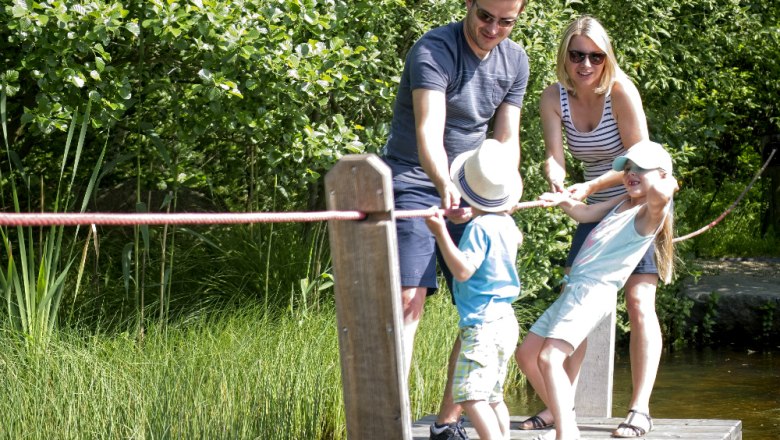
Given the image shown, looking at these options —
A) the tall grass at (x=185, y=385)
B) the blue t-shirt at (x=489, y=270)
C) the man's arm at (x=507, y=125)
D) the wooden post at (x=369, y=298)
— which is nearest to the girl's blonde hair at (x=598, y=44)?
the man's arm at (x=507, y=125)

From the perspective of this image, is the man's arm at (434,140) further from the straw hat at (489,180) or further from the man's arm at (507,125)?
the man's arm at (507,125)

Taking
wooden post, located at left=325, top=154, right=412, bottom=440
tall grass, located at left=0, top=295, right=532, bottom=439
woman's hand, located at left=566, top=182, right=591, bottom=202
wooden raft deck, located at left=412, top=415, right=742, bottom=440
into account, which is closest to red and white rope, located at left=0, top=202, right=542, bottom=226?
wooden post, located at left=325, top=154, right=412, bottom=440

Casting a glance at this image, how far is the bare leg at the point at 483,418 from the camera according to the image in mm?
3490

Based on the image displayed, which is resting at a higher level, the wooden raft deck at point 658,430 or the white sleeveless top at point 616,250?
the white sleeveless top at point 616,250

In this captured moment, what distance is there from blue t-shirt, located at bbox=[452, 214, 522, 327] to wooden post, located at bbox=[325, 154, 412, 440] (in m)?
0.87

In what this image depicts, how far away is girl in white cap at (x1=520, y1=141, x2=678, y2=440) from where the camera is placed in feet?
12.7

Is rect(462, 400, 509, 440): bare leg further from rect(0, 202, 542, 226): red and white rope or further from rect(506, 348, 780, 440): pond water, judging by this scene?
rect(506, 348, 780, 440): pond water

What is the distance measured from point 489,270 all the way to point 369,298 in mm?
959

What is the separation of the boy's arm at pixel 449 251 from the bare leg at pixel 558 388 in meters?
0.59

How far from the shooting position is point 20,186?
25.6 feet

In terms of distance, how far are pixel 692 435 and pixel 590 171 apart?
107 centimetres

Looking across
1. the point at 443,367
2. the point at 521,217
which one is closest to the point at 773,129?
the point at 521,217

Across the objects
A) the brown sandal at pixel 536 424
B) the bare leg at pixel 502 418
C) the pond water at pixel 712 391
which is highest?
the bare leg at pixel 502 418

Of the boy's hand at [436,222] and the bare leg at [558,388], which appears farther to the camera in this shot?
the bare leg at [558,388]
